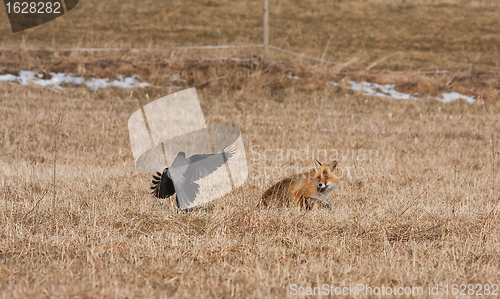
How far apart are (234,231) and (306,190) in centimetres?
141

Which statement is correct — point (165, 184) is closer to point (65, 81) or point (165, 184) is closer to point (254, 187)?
point (254, 187)

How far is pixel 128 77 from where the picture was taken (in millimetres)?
15406

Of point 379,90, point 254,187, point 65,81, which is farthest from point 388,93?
point 65,81

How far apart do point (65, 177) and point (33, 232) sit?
2.62 metres

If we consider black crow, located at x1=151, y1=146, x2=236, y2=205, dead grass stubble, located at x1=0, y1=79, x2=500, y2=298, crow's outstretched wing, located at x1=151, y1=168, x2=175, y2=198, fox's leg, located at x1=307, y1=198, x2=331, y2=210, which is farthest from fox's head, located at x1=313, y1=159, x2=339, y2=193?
crow's outstretched wing, located at x1=151, y1=168, x2=175, y2=198

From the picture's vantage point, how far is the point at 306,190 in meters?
5.66

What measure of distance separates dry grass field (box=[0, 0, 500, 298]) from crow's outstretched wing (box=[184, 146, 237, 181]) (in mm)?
483

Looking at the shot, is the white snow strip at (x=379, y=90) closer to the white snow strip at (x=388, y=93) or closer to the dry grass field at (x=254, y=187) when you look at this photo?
the white snow strip at (x=388, y=93)

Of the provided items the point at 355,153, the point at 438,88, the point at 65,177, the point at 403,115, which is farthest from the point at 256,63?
the point at 65,177

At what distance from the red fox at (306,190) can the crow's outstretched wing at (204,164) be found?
1010 mm

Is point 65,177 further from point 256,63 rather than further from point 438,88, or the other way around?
point 438,88

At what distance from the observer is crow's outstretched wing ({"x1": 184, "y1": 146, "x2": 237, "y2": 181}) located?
479cm

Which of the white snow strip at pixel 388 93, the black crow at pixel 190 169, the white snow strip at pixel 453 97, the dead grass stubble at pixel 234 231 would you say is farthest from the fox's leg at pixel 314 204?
the white snow strip at pixel 453 97

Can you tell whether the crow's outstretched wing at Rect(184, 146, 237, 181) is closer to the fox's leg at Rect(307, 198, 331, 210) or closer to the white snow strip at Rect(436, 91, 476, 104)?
the fox's leg at Rect(307, 198, 331, 210)
